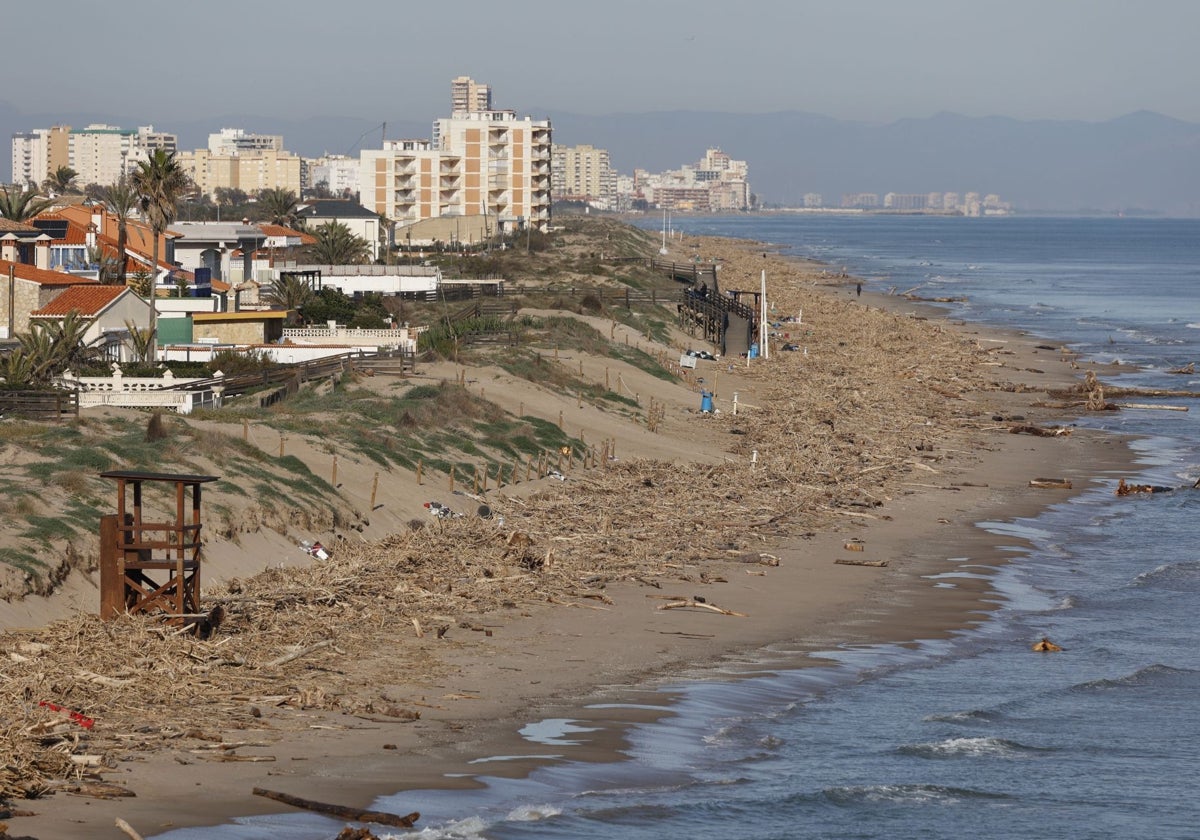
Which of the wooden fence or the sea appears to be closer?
the sea

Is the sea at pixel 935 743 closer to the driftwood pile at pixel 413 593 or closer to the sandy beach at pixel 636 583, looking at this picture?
the sandy beach at pixel 636 583

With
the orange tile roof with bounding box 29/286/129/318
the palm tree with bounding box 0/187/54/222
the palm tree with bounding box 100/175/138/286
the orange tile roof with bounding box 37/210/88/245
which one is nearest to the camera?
the orange tile roof with bounding box 29/286/129/318

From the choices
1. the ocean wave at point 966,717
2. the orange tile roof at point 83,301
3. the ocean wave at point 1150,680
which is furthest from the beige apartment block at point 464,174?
the ocean wave at point 966,717

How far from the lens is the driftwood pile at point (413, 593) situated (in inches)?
683

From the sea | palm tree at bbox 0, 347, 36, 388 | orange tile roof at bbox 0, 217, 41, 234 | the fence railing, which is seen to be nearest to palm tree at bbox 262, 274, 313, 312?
orange tile roof at bbox 0, 217, 41, 234

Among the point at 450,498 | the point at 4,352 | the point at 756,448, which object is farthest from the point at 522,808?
the point at 4,352

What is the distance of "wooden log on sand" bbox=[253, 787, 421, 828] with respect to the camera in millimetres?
15156

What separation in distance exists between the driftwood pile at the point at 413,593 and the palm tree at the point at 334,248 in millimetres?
46243

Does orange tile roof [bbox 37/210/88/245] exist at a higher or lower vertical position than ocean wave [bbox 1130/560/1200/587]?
higher

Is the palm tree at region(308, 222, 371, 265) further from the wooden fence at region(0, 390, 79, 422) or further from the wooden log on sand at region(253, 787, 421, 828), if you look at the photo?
the wooden log on sand at region(253, 787, 421, 828)

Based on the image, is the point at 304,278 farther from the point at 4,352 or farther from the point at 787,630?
the point at 787,630

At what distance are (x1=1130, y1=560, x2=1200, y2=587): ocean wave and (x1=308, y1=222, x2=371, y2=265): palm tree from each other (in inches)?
2554

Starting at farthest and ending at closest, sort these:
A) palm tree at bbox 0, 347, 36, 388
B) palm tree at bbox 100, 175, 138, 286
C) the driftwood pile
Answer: palm tree at bbox 100, 175, 138, 286 → palm tree at bbox 0, 347, 36, 388 → the driftwood pile

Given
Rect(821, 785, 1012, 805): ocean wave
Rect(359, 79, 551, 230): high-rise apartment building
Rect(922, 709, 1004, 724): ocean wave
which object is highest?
Rect(359, 79, 551, 230): high-rise apartment building
